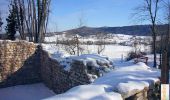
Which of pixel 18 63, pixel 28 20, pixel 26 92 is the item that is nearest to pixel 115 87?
pixel 26 92

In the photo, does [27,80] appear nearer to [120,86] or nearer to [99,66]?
[99,66]

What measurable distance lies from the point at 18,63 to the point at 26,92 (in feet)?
5.23

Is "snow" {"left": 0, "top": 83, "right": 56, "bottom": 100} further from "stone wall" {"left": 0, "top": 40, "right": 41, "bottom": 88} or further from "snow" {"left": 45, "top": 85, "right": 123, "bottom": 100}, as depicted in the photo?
"snow" {"left": 45, "top": 85, "right": 123, "bottom": 100}

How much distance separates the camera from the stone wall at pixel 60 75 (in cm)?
951

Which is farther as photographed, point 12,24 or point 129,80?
point 12,24

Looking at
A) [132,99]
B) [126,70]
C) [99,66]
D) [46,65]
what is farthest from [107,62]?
[46,65]

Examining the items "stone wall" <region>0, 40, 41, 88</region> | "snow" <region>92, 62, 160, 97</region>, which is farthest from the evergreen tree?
"snow" <region>92, 62, 160, 97</region>

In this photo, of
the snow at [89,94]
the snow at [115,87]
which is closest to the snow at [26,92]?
the snow at [115,87]

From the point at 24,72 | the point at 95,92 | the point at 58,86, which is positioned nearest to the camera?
the point at 95,92

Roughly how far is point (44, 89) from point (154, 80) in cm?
890

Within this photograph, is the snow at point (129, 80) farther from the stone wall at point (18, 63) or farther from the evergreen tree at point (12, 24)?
the evergreen tree at point (12, 24)

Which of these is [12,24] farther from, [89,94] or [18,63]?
[89,94]

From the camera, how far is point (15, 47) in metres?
14.5

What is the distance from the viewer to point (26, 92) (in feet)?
44.9
